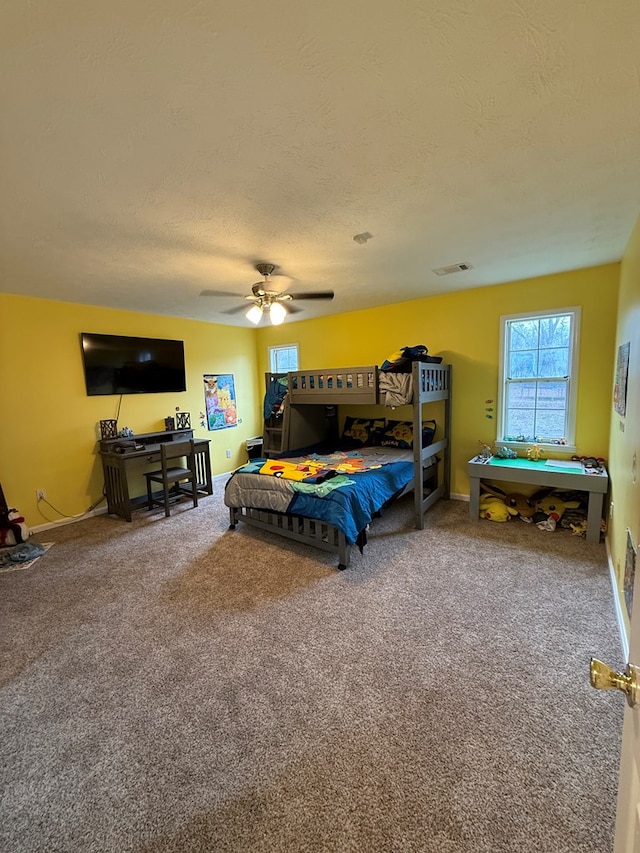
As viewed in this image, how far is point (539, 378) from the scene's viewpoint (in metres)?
3.78

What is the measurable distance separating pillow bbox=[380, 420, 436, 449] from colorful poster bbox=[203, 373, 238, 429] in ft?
8.31

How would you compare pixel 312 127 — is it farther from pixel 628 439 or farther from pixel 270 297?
pixel 628 439

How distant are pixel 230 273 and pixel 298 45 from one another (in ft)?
7.21

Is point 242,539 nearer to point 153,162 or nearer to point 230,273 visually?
point 230,273

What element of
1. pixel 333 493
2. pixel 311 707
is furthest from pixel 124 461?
pixel 311 707

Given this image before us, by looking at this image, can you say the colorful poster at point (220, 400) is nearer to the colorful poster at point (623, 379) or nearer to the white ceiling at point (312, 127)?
the white ceiling at point (312, 127)

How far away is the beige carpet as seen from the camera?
48.6 inches

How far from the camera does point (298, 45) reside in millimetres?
1082

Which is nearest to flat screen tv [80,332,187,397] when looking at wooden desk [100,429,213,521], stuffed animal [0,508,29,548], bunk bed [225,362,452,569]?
wooden desk [100,429,213,521]

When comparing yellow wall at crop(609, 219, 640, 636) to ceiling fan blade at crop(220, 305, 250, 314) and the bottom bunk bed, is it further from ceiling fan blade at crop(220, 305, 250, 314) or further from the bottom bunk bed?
ceiling fan blade at crop(220, 305, 250, 314)

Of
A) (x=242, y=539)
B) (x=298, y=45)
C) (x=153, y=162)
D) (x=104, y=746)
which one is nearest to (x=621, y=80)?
(x=298, y=45)

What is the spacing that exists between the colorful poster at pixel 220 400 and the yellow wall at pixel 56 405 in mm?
590

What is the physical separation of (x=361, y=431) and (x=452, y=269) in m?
2.32

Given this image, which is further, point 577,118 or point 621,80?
point 577,118
